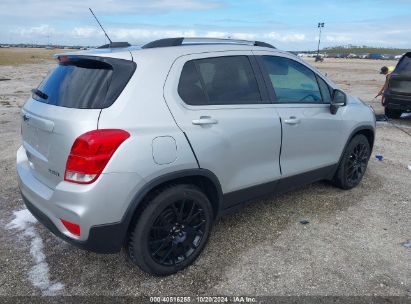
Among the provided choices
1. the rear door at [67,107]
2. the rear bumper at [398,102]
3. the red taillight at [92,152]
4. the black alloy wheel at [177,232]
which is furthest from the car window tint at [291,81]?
the rear bumper at [398,102]

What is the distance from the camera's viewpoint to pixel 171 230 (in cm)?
316

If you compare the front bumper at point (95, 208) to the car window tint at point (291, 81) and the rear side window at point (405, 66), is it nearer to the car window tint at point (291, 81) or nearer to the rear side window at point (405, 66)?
the car window tint at point (291, 81)

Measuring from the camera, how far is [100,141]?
263 centimetres

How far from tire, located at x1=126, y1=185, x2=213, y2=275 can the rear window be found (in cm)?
83

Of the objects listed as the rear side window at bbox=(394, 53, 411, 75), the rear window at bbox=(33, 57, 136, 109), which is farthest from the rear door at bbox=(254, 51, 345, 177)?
the rear side window at bbox=(394, 53, 411, 75)

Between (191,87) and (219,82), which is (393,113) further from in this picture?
(191,87)

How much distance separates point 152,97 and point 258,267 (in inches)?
66.6

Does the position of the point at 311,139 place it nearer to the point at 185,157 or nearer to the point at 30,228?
the point at 185,157

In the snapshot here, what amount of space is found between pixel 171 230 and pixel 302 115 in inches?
71.4

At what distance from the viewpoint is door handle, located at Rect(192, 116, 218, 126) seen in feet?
10.1

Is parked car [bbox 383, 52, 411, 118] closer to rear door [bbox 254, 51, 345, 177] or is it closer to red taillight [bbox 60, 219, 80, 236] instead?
rear door [bbox 254, 51, 345, 177]

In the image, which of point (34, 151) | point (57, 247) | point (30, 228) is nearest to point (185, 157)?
point (34, 151)

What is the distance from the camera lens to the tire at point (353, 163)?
4.86 meters

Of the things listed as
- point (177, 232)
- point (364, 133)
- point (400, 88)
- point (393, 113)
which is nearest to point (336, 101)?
point (364, 133)
